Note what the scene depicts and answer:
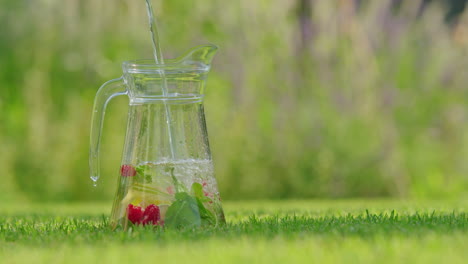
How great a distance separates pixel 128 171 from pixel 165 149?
0.52ft

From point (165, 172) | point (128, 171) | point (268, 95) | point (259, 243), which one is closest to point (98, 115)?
point (128, 171)

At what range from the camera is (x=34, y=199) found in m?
6.77

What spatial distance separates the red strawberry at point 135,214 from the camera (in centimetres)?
263

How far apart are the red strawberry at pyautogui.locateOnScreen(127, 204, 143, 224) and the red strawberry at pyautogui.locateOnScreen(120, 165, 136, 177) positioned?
0.37 ft

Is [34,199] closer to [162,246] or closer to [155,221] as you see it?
[155,221]

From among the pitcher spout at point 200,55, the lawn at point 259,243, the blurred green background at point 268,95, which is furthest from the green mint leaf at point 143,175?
the blurred green background at point 268,95

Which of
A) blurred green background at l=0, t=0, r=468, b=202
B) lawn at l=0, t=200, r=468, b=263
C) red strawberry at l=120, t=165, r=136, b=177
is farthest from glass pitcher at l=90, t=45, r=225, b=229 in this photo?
blurred green background at l=0, t=0, r=468, b=202

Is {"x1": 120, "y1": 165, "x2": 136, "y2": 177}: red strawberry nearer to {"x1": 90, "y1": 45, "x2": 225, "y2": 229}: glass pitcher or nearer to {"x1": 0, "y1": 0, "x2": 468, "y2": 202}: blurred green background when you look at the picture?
{"x1": 90, "y1": 45, "x2": 225, "y2": 229}: glass pitcher

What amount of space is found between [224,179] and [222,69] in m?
1.08

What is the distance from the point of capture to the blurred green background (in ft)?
21.8

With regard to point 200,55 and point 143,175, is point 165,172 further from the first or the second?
point 200,55

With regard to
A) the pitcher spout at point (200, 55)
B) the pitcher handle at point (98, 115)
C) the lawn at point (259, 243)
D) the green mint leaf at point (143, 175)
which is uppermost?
the pitcher spout at point (200, 55)

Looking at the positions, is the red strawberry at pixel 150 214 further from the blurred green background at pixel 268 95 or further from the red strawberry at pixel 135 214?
the blurred green background at pixel 268 95

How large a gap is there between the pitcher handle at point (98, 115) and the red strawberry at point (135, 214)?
210mm
